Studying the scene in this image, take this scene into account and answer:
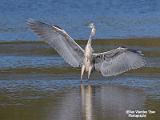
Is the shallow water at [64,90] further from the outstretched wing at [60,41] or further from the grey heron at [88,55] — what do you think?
the outstretched wing at [60,41]

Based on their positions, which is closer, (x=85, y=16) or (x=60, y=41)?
(x=60, y=41)

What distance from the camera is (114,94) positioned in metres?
12.1

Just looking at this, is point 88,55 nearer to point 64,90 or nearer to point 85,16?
point 64,90

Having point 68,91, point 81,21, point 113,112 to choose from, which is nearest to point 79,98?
point 68,91

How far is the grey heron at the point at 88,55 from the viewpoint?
13102mm

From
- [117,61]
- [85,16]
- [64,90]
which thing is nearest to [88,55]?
[117,61]

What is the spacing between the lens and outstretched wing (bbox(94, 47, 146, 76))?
13062mm

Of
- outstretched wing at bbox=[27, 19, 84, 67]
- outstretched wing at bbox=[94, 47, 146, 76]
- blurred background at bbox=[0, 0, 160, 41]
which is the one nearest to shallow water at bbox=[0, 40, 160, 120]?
outstretched wing at bbox=[94, 47, 146, 76]

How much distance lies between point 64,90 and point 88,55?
111 cm

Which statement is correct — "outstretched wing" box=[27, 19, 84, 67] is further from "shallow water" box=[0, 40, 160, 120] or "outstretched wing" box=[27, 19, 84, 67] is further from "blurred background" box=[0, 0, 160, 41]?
"blurred background" box=[0, 0, 160, 41]

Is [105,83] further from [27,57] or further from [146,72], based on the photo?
[27,57]

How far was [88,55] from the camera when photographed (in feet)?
43.4

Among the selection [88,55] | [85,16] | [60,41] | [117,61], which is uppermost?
[85,16]

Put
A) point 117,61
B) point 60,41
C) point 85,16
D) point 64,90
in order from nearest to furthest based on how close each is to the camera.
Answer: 1. point 64,90
2. point 117,61
3. point 60,41
4. point 85,16
